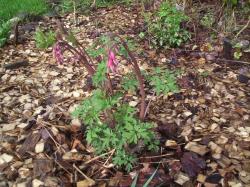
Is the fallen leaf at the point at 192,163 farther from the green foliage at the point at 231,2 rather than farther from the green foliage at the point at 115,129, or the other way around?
the green foliage at the point at 231,2

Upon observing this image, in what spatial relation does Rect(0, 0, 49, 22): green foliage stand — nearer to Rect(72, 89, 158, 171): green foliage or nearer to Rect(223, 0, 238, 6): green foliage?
Rect(223, 0, 238, 6): green foliage

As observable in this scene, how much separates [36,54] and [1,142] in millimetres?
1447

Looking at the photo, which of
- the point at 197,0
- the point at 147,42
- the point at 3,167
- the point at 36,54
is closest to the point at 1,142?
the point at 3,167

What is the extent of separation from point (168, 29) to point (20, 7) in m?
2.07

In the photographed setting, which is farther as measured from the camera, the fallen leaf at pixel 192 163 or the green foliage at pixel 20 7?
the green foliage at pixel 20 7

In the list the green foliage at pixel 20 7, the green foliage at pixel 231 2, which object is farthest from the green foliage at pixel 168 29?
the green foliage at pixel 20 7

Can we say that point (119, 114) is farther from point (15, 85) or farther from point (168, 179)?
point (15, 85)

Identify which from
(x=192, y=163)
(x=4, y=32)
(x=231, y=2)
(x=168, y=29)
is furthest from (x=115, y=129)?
(x=231, y=2)

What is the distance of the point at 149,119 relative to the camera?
9.30 ft

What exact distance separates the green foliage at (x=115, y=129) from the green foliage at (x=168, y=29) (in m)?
1.54

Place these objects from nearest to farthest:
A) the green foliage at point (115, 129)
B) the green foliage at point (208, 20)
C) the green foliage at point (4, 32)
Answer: the green foliage at point (115, 129) < the green foliage at point (4, 32) < the green foliage at point (208, 20)

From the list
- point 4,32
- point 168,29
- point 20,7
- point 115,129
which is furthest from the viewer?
point 20,7

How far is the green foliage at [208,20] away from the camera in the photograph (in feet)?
13.3

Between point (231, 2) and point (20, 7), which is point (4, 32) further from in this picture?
point (231, 2)
